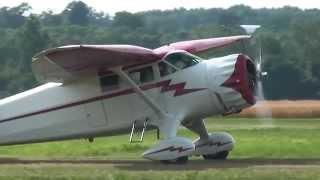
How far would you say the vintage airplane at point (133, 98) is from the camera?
73.1 ft

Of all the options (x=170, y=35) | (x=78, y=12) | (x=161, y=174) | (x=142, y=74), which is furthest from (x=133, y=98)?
(x=78, y=12)

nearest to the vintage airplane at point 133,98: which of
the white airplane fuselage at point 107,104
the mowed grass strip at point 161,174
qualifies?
the white airplane fuselage at point 107,104

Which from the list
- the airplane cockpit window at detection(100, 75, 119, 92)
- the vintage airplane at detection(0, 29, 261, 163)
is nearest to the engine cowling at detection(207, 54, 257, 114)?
the vintage airplane at detection(0, 29, 261, 163)

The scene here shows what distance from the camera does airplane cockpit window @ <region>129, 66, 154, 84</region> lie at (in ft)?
76.1

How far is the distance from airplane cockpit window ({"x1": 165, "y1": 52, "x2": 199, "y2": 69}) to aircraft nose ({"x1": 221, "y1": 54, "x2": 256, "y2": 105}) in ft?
3.83

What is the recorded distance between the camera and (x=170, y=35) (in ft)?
467

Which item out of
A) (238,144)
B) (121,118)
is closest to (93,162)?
(121,118)

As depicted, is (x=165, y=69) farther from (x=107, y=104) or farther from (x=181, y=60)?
(x=107, y=104)

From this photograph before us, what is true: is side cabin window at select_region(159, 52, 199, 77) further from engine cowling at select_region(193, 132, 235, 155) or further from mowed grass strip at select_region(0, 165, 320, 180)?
mowed grass strip at select_region(0, 165, 320, 180)

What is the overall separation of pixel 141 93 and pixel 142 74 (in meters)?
0.55

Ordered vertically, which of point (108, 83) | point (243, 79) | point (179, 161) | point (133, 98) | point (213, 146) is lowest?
point (213, 146)

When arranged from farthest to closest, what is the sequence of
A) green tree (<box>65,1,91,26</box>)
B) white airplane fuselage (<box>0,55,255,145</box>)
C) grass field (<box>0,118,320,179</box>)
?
green tree (<box>65,1,91,26</box>) < white airplane fuselage (<box>0,55,255,145</box>) < grass field (<box>0,118,320,179</box>)

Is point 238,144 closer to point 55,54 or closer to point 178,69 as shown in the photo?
point 178,69

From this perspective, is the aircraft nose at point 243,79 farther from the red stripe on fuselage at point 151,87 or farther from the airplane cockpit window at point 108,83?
the airplane cockpit window at point 108,83
